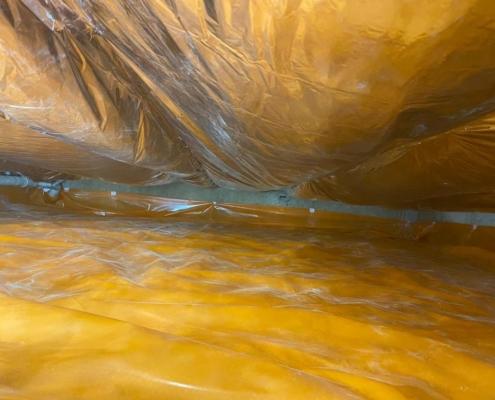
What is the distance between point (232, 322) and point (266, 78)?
53cm

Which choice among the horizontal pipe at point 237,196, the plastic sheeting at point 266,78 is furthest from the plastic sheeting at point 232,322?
the horizontal pipe at point 237,196

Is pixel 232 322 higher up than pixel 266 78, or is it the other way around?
pixel 266 78

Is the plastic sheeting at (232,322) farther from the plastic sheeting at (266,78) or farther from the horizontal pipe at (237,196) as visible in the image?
the horizontal pipe at (237,196)

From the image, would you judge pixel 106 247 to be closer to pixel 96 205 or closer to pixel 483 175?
pixel 483 175

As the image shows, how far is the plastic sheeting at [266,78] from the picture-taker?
570 millimetres

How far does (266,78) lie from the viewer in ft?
2.52

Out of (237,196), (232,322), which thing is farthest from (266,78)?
(237,196)

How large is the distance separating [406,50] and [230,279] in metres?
0.85

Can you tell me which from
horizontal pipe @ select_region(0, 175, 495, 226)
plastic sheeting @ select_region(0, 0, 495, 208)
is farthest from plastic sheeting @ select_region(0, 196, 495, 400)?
horizontal pipe @ select_region(0, 175, 495, 226)

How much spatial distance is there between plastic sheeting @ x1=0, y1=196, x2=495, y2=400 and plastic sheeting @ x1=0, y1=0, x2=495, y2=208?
0.44m

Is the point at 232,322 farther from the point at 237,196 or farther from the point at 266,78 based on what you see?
the point at 237,196

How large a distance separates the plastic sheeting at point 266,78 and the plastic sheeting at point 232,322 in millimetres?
437

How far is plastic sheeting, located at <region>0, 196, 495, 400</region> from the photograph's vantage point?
21.1 inches

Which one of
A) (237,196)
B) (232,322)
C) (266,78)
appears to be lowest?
(232,322)
